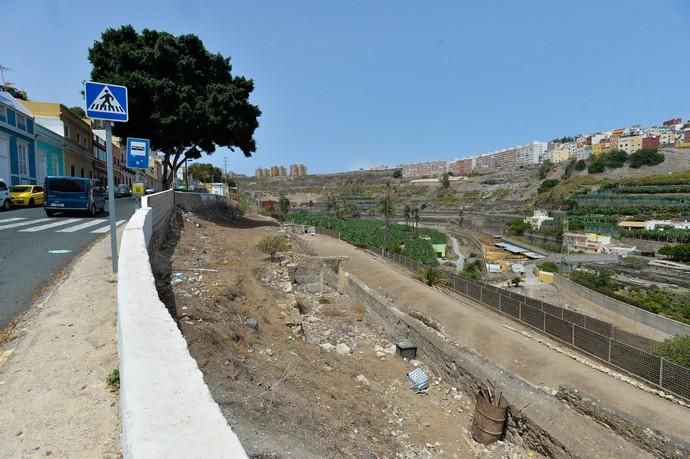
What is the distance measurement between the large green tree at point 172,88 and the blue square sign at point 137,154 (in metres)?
10.5

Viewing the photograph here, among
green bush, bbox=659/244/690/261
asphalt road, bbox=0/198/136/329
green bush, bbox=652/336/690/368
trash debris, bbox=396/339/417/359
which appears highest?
asphalt road, bbox=0/198/136/329

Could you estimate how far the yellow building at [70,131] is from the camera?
34094 millimetres

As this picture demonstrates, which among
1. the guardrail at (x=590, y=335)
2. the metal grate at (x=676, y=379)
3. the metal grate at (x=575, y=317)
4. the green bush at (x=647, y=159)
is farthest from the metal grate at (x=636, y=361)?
the green bush at (x=647, y=159)

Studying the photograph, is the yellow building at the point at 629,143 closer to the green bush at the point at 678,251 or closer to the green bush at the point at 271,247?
the green bush at the point at 678,251

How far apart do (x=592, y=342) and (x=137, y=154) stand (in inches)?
561

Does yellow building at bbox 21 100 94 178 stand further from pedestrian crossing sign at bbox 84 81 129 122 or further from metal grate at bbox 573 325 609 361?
metal grate at bbox 573 325 609 361

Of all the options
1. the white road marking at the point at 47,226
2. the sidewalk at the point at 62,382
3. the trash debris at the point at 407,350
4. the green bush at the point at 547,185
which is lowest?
the trash debris at the point at 407,350

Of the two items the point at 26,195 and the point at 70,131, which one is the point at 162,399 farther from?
the point at 70,131

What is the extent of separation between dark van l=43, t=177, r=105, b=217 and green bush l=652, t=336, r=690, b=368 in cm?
2257

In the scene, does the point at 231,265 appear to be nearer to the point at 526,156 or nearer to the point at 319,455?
the point at 319,455

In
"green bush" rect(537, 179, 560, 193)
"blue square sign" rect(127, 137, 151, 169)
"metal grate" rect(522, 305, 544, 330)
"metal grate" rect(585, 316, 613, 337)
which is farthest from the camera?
"green bush" rect(537, 179, 560, 193)

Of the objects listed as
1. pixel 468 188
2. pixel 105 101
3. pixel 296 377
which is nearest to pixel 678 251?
pixel 296 377

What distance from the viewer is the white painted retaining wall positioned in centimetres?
162

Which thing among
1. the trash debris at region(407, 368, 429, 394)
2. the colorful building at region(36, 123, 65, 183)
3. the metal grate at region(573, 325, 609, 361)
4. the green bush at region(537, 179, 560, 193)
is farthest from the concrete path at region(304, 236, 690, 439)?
the green bush at region(537, 179, 560, 193)
